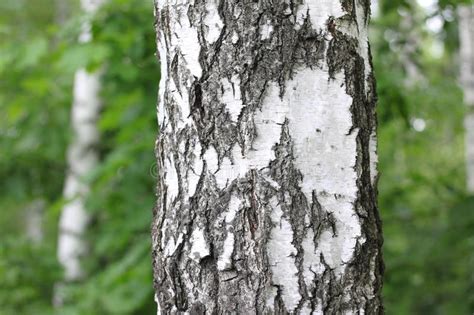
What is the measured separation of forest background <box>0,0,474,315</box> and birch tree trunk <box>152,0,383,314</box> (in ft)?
6.08

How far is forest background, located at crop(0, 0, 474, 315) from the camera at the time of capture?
3.82 metres

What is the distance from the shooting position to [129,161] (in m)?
4.11

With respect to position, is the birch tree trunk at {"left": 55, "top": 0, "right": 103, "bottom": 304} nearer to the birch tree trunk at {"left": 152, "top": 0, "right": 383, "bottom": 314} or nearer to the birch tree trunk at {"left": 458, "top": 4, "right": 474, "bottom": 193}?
the birch tree trunk at {"left": 458, "top": 4, "right": 474, "bottom": 193}

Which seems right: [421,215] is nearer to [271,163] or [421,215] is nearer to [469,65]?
[469,65]

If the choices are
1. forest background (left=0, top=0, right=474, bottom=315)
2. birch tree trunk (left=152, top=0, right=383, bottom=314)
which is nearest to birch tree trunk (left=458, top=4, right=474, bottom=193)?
forest background (left=0, top=0, right=474, bottom=315)

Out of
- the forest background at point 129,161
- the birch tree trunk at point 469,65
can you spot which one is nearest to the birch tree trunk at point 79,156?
the forest background at point 129,161

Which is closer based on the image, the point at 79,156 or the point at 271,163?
the point at 271,163

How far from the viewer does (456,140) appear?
1372 cm

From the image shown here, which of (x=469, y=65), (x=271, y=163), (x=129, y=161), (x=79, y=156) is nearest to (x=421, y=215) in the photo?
(x=129, y=161)

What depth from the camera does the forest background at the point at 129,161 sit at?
382 cm

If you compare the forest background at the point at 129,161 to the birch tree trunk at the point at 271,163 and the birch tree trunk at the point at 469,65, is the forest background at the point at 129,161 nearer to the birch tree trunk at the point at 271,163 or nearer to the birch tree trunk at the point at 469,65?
the birch tree trunk at the point at 469,65

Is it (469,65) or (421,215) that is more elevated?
(469,65)

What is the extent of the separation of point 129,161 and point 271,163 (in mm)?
2735

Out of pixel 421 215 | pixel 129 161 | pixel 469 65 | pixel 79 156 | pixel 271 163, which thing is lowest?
pixel 421 215
